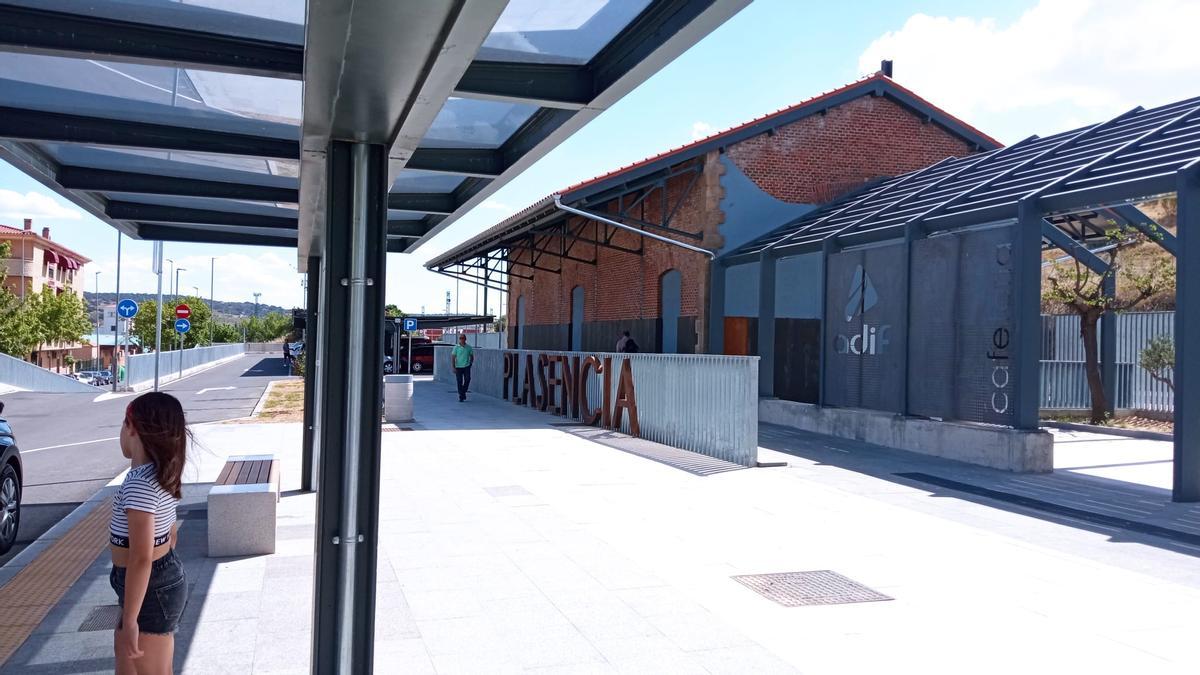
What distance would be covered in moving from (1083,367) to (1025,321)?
900cm

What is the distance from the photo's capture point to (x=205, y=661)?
486cm

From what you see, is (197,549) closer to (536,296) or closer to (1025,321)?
(1025,321)

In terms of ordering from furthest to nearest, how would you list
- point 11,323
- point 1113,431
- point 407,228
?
1. point 11,323
2. point 1113,431
3. point 407,228

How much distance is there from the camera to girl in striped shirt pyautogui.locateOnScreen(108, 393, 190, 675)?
335 cm

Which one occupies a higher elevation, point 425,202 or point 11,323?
point 425,202

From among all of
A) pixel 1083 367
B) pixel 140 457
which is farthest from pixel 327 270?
pixel 1083 367

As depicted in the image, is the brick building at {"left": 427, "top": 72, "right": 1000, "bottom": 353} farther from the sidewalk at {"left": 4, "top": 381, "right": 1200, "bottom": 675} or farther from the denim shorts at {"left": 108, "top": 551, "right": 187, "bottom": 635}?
the denim shorts at {"left": 108, "top": 551, "right": 187, "bottom": 635}

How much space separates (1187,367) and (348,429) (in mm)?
9422

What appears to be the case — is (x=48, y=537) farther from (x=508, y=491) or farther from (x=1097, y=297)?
(x=1097, y=297)

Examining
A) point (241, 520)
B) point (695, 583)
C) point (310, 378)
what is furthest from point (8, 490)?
point (695, 583)

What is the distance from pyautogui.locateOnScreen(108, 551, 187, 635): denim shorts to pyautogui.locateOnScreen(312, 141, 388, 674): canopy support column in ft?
1.76

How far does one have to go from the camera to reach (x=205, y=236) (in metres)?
10.1

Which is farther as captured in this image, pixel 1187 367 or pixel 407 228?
pixel 1187 367

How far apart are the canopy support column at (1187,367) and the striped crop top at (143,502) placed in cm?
992
